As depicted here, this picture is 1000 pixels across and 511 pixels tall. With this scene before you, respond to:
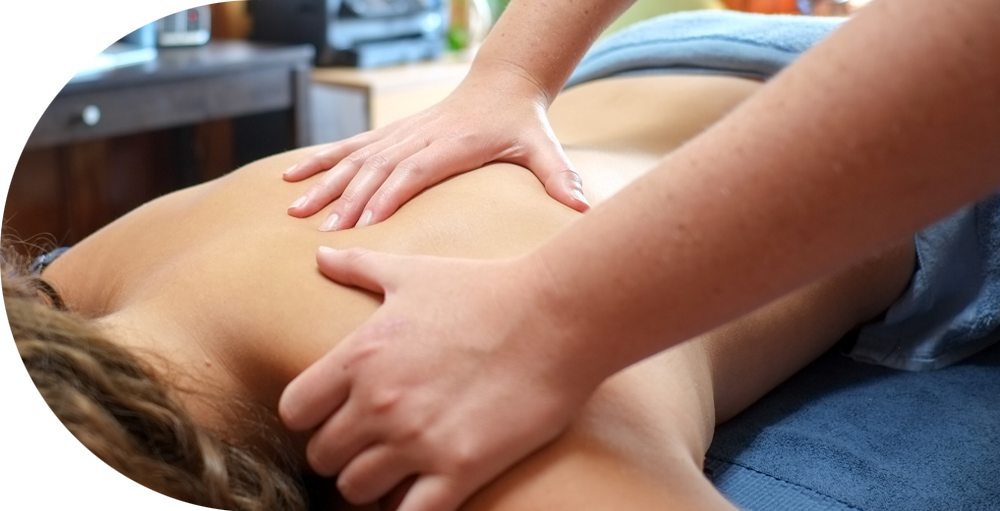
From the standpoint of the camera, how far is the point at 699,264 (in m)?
0.57

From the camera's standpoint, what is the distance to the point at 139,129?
229cm

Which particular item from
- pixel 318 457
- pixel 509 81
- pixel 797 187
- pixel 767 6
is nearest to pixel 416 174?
pixel 509 81

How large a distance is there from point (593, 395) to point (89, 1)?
7.52 ft

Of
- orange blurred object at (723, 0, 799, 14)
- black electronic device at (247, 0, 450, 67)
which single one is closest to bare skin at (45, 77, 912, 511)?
black electronic device at (247, 0, 450, 67)

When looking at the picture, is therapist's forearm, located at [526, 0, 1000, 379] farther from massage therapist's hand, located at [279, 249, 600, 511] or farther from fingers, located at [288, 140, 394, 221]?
fingers, located at [288, 140, 394, 221]

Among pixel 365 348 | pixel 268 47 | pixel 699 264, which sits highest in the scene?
pixel 699 264

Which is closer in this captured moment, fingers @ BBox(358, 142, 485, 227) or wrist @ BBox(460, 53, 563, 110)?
fingers @ BBox(358, 142, 485, 227)

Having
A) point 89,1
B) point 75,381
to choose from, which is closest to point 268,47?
point 89,1

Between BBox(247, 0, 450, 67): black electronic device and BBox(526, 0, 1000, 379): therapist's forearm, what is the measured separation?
2573 millimetres

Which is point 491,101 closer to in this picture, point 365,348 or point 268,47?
point 365,348

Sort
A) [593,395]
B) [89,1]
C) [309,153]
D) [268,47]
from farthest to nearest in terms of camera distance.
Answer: [268,47], [89,1], [309,153], [593,395]

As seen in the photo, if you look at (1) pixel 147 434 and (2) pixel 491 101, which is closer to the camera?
(1) pixel 147 434

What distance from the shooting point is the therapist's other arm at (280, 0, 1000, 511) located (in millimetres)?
520

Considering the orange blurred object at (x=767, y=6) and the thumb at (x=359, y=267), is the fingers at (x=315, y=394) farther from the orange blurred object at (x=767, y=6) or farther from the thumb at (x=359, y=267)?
the orange blurred object at (x=767, y=6)
